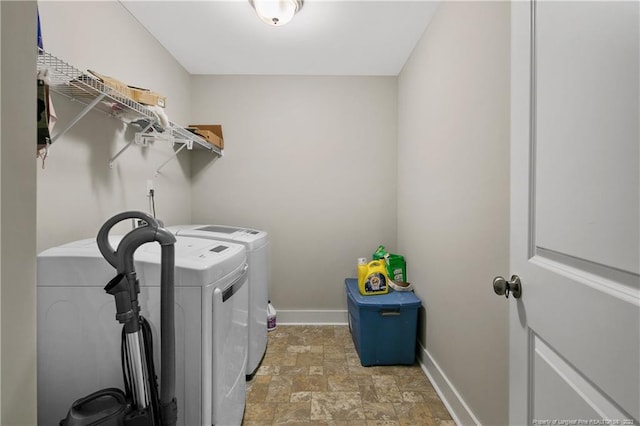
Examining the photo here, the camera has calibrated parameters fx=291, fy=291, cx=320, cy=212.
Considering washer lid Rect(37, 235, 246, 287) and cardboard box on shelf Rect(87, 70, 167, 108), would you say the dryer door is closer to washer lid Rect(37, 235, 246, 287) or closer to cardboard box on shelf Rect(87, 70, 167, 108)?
washer lid Rect(37, 235, 246, 287)

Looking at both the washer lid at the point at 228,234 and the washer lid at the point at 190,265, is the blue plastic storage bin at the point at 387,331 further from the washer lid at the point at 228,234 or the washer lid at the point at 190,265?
the washer lid at the point at 190,265

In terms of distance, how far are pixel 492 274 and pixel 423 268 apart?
929 millimetres

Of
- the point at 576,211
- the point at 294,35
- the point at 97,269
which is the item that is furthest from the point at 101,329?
the point at 294,35

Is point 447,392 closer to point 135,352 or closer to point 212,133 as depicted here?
point 135,352

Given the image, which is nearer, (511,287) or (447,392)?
(511,287)

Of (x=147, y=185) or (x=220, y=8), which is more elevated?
(x=220, y=8)

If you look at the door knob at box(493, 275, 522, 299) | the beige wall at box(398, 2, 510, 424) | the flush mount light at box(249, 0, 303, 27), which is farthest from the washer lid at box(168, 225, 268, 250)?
the door knob at box(493, 275, 522, 299)

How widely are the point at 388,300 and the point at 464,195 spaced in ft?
3.44

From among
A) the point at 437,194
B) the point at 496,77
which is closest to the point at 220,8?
the point at 496,77

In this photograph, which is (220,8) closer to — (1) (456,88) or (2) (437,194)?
(1) (456,88)

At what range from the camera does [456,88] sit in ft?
5.37

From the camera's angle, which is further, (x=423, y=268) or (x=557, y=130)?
(x=423, y=268)

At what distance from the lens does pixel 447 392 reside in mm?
1764

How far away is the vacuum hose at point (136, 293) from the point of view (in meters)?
1.00
